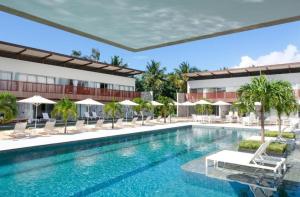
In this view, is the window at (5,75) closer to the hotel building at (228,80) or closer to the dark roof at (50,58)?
the dark roof at (50,58)

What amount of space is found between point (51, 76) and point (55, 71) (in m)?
0.71

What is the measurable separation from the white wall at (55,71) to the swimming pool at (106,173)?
42.5 feet

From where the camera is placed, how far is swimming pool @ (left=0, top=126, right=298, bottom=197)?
6805 mm

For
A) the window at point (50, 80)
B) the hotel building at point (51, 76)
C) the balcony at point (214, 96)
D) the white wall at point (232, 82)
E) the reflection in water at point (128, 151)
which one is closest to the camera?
the reflection in water at point (128, 151)

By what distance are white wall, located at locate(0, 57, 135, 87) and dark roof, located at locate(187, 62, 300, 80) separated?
10.9 m

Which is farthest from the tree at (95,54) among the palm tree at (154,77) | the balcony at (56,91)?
the balcony at (56,91)

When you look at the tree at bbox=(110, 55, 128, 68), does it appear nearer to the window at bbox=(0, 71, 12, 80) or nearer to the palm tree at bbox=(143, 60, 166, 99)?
the palm tree at bbox=(143, 60, 166, 99)

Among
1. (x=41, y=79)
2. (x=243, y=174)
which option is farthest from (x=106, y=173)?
(x=41, y=79)

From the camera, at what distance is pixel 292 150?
1140 cm

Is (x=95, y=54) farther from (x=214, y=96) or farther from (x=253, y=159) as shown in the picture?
(x=253, y=159)

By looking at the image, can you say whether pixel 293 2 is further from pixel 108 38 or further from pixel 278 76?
pixel 278 76

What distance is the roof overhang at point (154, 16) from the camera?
8.45 ft

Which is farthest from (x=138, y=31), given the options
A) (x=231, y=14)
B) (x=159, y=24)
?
(x=231, y=14)

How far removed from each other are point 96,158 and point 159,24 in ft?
29.4
